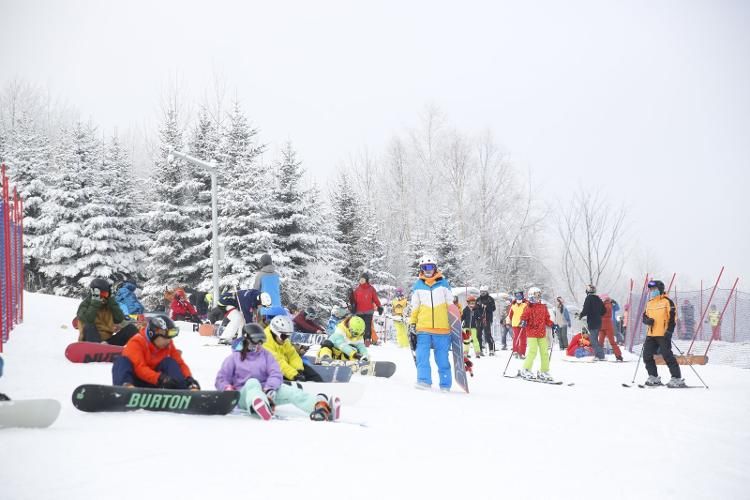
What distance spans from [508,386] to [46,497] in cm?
871

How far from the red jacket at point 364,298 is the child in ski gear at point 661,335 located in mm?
6904

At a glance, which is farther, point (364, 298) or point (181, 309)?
point (181, 309)

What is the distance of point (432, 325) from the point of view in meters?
9.87

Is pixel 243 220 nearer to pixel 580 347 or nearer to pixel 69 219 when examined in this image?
pixel 69 219

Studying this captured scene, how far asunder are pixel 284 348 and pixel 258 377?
0.97 m

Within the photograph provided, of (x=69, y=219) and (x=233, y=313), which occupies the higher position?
(x=69, y=219)

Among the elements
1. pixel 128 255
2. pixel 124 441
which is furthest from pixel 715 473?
pixel 128 255

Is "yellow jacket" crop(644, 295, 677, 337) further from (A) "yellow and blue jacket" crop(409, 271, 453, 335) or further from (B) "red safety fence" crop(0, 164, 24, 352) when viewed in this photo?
(B) "red safety fence" crop(0, 164, 24, 352)

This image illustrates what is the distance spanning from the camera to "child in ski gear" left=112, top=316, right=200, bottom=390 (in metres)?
6.40

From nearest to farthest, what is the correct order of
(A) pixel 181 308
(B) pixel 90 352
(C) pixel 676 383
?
(B) pixel 90 352, (C) pixel 676 383, (A) pixel 181 308

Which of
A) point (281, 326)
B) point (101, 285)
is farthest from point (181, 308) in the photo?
point (281, 326)

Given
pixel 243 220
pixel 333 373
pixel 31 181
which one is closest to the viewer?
pixel 333 373

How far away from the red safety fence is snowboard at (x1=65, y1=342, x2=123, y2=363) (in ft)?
3.63

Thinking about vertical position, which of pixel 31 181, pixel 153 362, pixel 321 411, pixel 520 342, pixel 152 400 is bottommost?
pixel 520 342
